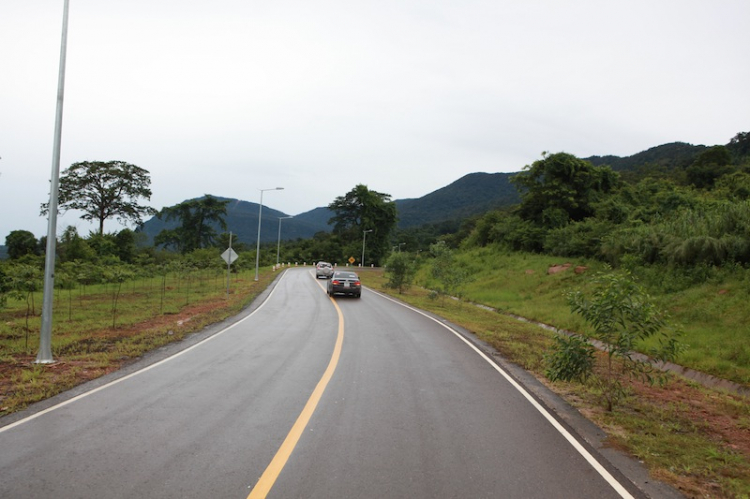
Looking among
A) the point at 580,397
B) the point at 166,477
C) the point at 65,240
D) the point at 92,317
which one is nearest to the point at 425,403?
the point at 580,397

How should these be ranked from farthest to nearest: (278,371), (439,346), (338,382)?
(439,346) < (278,371) < (338,382)

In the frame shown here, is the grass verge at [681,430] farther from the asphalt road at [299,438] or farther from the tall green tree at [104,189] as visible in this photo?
the tall green tree at [104,189]

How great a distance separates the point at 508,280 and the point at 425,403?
92.5ft

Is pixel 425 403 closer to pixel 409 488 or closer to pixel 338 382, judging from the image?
pixel 338 382

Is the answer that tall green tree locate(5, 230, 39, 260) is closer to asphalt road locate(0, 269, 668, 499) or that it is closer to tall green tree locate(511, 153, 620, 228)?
asphalt road locate(0, 269, 668, 499)

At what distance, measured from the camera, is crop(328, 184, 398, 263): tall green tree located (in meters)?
94.0

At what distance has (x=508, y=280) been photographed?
110 ft

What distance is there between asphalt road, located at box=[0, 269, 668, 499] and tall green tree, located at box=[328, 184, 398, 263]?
83.7 metres

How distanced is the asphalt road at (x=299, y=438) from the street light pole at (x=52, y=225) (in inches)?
81.6

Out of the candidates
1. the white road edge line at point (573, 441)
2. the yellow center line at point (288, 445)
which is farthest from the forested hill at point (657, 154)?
the yellow center line at point (288, 445)

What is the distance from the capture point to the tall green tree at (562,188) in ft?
143

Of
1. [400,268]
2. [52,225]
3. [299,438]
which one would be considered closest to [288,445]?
[299,438]

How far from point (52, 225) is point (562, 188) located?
140ft

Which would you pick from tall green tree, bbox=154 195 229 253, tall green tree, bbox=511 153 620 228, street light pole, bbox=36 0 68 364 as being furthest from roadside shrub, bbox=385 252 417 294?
tall green tree, bbox=154 195 229 253
